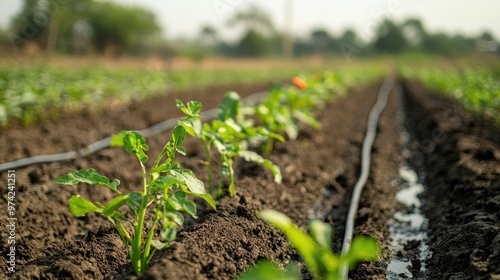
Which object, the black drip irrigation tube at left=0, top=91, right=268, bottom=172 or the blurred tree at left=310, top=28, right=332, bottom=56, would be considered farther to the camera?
the blurred tree at left=310, top=28, right=332, bottom=56

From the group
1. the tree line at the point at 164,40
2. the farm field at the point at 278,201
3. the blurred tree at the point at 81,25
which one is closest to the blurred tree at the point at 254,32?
the tree line at the point at 164,40

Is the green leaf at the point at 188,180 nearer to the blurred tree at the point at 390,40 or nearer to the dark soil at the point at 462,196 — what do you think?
the dark soil at the point at 462,196

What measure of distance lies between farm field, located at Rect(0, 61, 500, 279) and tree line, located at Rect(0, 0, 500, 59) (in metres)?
8.95

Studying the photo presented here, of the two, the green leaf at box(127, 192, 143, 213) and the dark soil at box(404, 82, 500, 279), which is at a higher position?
the green leaf at box(127, 192, 143, 213)

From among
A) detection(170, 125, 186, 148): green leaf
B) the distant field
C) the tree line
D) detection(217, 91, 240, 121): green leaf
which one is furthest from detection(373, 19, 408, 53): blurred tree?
detection(170, 125, 186, 148): green leaf

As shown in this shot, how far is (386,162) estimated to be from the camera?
15.0ft

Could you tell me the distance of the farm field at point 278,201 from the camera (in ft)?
6.51

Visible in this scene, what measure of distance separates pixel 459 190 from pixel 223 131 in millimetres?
2011

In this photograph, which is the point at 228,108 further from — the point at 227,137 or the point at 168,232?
the point at 168,232

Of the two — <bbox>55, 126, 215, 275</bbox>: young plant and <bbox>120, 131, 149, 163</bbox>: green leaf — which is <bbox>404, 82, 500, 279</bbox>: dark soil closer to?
<bbox>55, 126, 215, 275</bbox>: young plant

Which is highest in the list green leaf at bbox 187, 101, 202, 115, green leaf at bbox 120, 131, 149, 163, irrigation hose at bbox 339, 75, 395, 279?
green leaf at bbox 187, 101, 202, 115

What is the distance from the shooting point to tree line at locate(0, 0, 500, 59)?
15.2 m

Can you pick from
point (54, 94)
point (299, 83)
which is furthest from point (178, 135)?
point (54, 94)

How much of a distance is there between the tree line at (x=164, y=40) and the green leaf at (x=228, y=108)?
10312mm
